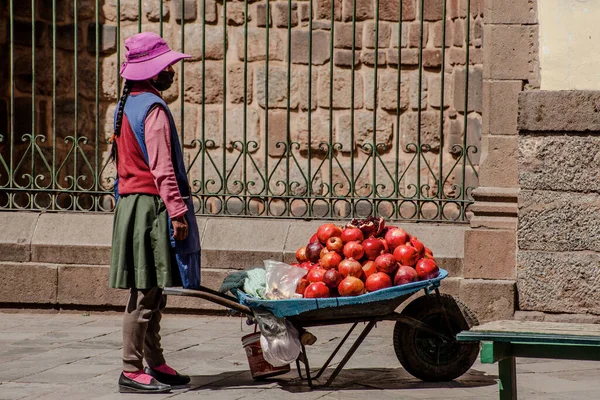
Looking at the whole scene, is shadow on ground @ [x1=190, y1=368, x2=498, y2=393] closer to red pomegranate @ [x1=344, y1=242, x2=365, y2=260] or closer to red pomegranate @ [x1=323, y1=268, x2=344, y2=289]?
red pomegranate @ [x1=323, y1=268, x2=344, y2=289]

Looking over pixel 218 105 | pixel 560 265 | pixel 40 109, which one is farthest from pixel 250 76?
pixel 560 265

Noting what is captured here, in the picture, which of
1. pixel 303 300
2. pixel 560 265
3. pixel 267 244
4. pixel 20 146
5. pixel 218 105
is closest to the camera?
pixel 303 300

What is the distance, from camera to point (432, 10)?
12.3 meters

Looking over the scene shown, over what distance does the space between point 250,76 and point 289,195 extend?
354cm

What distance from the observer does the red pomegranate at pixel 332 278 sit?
625 centimetres

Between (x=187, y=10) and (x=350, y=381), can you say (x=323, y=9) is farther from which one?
(x=350, y=381)

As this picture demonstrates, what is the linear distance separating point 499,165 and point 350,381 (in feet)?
8.41

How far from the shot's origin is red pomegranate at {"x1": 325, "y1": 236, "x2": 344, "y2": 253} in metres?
6.52

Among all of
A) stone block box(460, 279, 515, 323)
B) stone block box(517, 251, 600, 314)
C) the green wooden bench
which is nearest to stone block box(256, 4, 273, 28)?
stone block box(460, 279, 515, 323)

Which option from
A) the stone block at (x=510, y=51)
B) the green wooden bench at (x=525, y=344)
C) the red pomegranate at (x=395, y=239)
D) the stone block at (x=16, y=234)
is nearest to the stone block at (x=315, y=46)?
the stone block at (x=16, y=234)

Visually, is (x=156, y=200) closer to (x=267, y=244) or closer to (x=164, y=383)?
(x=164, y=383)

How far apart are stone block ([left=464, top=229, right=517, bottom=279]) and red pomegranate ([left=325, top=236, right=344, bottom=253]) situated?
2227 millimetres

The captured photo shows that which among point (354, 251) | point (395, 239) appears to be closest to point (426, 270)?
point (395, 239)

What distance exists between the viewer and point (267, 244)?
29.9ft
